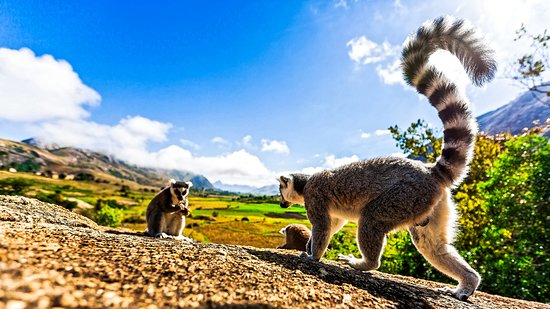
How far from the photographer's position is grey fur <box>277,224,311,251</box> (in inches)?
335

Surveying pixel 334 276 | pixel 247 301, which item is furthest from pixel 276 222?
pixel 247 301

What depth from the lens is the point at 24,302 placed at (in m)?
1.60

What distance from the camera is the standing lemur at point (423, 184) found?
173 inches

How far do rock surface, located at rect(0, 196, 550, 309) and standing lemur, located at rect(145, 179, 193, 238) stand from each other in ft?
14.1

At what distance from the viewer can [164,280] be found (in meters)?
2.47

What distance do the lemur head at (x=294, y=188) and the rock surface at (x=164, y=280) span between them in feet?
8.82

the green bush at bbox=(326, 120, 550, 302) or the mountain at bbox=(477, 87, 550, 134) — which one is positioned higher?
the mountain at bbox=(477, 87, 550, 134)

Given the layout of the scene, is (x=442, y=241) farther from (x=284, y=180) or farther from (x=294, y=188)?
(x=284, y=180)

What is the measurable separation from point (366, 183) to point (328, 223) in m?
1.09

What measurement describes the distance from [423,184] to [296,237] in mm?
5001

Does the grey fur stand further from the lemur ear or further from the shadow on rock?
the shadow on rock

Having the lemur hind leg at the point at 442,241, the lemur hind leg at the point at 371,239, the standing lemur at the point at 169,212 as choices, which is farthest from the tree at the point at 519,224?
the standing lemur at the point at 169,212

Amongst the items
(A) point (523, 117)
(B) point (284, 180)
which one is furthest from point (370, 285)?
(A) point (523, 117)

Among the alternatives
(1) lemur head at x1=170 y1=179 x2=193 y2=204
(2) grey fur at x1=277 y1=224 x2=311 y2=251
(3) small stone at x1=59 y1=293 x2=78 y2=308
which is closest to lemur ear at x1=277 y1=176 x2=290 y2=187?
(2) grey fur at x1=277 y1=224 x2=311 y2=251
